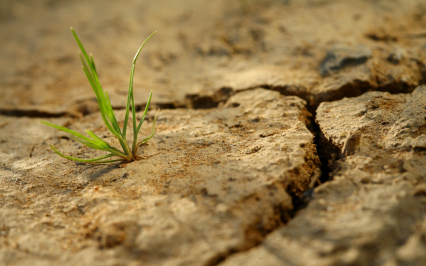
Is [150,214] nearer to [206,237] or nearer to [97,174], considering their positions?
[206,237]

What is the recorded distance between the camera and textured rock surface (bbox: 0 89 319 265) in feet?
2.82

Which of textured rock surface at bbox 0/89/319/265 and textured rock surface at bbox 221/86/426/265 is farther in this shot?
textured rock surface at bbox 0/89/319/265

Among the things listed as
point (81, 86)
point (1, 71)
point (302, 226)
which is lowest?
point (302, 226)

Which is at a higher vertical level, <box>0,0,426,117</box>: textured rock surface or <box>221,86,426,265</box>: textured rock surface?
<box>0,0,426,117</box>: textured rock surface

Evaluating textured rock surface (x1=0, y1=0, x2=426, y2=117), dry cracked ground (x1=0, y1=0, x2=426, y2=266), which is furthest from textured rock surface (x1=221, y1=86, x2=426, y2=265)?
textured rock surface (x1=0, y1=0, x2=426, y2=117)

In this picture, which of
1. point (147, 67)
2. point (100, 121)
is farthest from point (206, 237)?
point (147, 67)

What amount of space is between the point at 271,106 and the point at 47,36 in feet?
7.56

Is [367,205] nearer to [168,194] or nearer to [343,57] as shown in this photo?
[168,194]

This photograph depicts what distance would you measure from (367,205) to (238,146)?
1.78 feet

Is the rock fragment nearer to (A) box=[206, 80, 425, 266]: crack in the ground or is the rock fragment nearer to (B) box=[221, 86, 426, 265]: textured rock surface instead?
(A) box=[206, 80, 425, 266]: crack in the ground

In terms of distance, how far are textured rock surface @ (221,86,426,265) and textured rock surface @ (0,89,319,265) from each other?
0.29 feet

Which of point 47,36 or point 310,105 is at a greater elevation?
point 47,36

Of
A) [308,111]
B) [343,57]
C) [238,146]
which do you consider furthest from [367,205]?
Answer: [343,57]

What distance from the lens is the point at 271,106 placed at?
1.50 m
